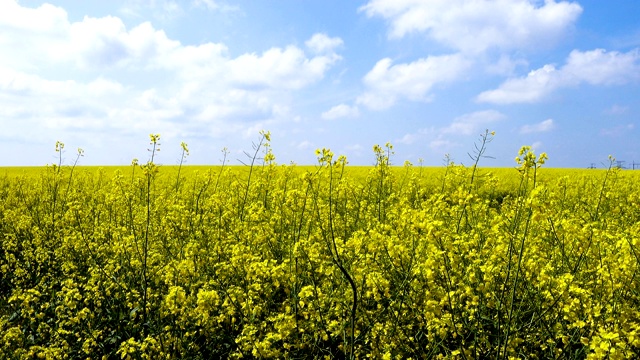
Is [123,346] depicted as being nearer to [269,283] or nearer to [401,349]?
[269,283]

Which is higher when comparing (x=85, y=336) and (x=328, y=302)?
(x=328, y=302)

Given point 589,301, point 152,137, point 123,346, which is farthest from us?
point 152,137

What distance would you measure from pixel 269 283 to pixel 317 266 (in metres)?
0.76

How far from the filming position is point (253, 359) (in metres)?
3.86

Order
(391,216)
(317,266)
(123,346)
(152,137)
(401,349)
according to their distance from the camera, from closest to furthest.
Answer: (401,349)
(123,346)
(152,137)
(317,266)
(391,216)

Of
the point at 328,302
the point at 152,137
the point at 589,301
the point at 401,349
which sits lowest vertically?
the point at 401,349

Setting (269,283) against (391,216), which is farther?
(391,216)

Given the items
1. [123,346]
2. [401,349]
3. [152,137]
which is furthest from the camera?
[152,137]

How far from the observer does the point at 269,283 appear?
14.5 feet

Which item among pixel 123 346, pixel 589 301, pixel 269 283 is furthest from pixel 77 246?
pixel 589 301

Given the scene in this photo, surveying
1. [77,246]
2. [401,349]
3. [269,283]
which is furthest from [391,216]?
[77,246]

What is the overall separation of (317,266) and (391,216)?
1.61 m

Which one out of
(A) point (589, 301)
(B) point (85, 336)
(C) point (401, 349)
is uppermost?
(A) point (589, 301)

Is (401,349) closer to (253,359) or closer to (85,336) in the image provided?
(253,359)
